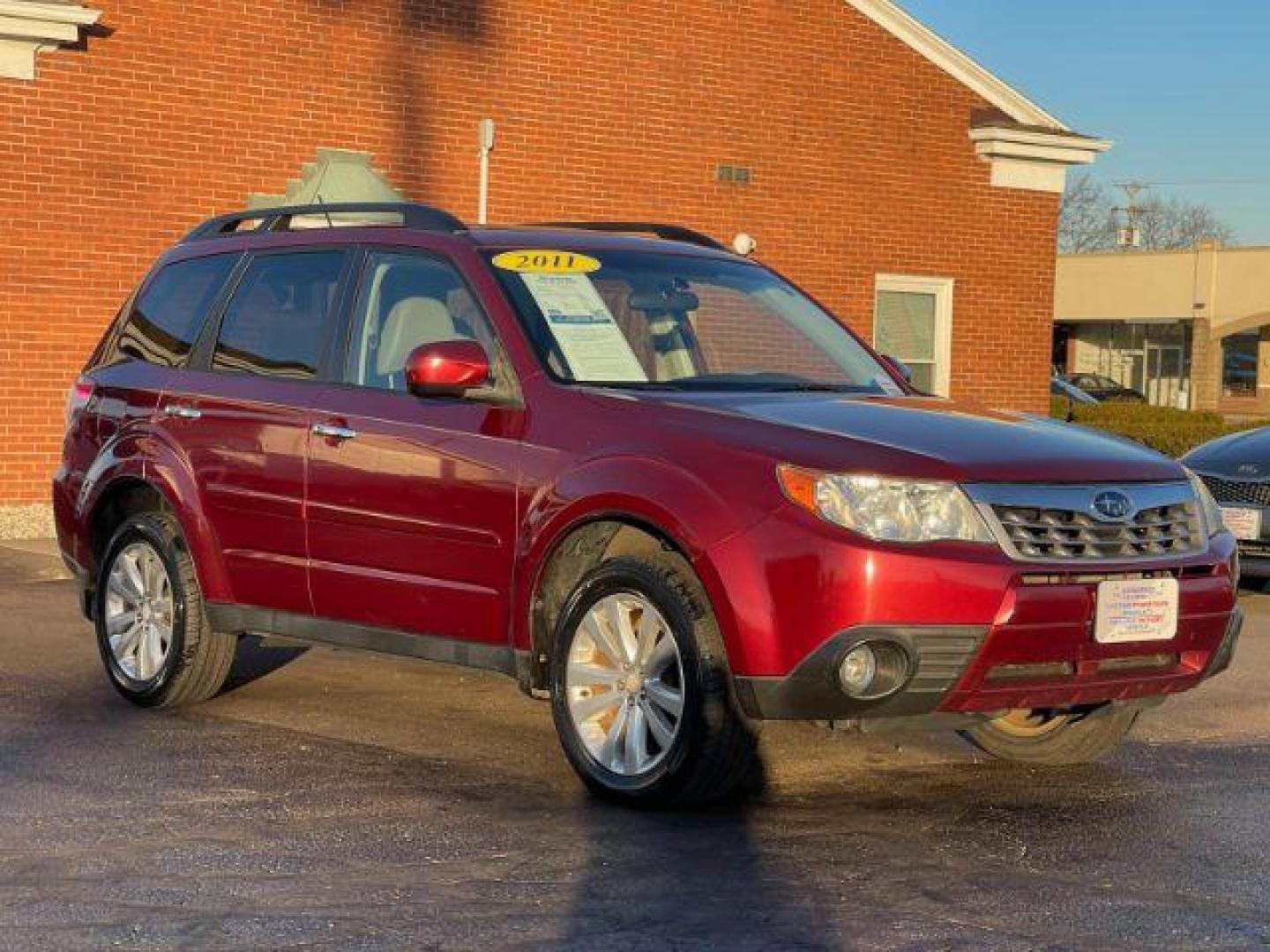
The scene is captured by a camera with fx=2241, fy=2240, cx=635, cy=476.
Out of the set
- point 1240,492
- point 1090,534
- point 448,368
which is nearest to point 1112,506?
point 1090,534

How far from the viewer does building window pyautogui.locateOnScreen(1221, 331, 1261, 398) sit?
69750 millimetres

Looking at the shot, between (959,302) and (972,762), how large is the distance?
14276mm

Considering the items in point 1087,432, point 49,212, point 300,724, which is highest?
point 49,212

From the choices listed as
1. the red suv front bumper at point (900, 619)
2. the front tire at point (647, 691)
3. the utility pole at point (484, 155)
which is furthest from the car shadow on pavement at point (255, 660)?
the utility pole at point (484, 155)

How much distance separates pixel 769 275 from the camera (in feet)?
28.9

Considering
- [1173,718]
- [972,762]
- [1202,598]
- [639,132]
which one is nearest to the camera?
[1202,598]

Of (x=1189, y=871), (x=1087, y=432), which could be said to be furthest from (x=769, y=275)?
(x=1189, y=871)

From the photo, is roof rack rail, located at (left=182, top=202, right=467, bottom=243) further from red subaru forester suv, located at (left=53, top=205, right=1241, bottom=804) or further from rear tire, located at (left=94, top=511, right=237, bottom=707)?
rear tire, located at (left=94, top=511, right=237, bottom=707)

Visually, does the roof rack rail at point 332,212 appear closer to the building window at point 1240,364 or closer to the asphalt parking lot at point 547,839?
the asphalt parking lot at point 547,839

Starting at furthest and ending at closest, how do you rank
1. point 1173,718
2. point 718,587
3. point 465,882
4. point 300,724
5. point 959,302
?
point 959,302, point 1173,718, point 300,724, point 718,587, point 465,882

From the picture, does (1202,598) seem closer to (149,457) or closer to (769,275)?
(769,275)

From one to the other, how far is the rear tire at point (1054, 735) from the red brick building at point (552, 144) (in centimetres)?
1021

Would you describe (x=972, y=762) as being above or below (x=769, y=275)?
below

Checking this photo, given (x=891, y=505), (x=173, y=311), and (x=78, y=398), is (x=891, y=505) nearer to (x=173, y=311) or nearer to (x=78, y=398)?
(x=173, y=311)
